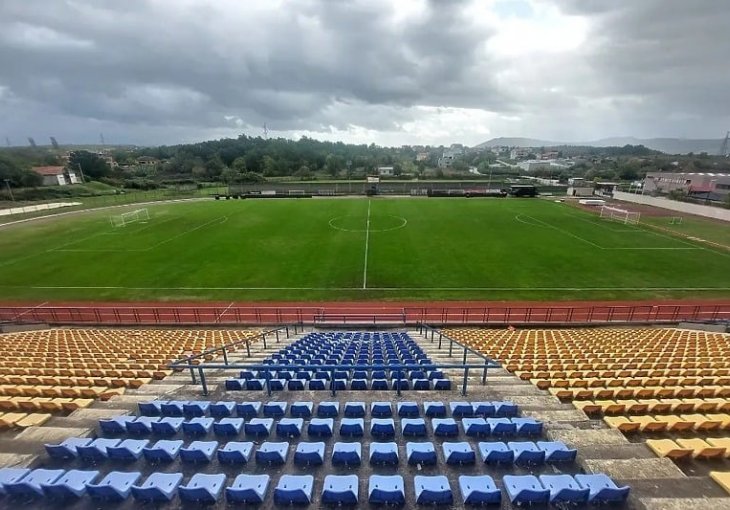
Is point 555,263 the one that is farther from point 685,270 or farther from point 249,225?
point 249,225

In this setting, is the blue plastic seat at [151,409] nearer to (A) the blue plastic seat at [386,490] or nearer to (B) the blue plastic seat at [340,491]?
(B) the blue plastic seat at [340,491]

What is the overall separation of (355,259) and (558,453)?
3019 centimetres

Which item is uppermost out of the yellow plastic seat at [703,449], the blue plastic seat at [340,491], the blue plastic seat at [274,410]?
the blue plastic seat at [340,491]

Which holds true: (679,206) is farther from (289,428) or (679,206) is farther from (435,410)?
(289,428)

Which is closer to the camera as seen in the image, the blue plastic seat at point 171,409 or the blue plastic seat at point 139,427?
the blue plastic seat at point 139,427

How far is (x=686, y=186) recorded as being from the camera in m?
77.1

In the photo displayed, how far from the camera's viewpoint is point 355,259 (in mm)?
36312

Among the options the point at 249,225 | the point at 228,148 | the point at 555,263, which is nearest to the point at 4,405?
the point at 555,263

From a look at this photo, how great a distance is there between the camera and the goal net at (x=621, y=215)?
5389 cm

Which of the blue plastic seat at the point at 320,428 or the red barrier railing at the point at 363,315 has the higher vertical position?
the blue plastic seat at the point at 320,428

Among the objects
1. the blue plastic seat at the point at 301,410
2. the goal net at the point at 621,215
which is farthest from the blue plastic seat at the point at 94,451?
the goal net at the point at 621,215

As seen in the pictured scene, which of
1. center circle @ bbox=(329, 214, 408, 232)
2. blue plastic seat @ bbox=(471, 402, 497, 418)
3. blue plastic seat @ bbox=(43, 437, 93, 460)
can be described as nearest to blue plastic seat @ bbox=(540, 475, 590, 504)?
blue plastic seat @ bbox=(471, 402, 497, 418)

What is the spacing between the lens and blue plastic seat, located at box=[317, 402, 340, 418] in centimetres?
821

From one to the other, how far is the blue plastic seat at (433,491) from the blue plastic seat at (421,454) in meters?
0.60
